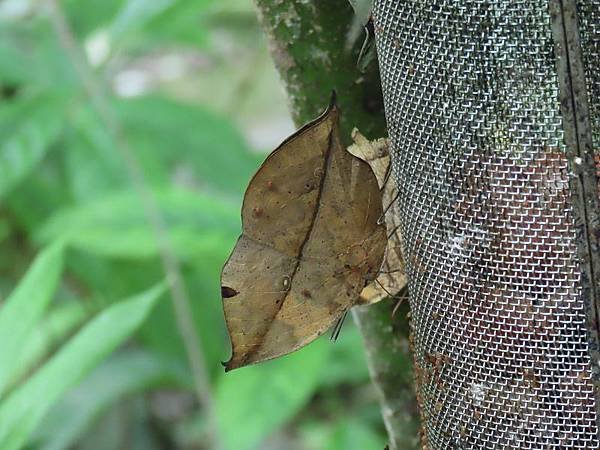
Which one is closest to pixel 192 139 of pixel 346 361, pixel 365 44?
pixel 346 361

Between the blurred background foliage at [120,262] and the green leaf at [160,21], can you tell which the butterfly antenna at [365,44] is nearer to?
the blurred background foliage at [120,262]

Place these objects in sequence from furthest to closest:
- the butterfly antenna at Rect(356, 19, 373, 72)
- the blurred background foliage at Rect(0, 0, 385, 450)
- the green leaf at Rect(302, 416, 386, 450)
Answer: the green leaf at Rect(302, 416, 386, 450), the blurred background foliage at Rect(0, 0, 385, 450), the butterfly antenna at Rect(356, 19, 373, 72)

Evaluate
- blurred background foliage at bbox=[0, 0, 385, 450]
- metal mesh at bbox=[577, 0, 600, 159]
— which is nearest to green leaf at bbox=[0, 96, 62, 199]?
blurred background foliage at bbox=[0, 0, 385, 450]

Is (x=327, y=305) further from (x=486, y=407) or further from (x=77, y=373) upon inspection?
(x=77, y=373)

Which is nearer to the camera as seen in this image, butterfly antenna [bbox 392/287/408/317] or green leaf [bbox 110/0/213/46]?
butterfly antenna [bbox 392/287/408/317]

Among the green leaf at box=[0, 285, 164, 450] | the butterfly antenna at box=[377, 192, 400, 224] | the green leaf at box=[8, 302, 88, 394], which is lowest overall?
the green leaf at box=[8, 302, 88, 394]

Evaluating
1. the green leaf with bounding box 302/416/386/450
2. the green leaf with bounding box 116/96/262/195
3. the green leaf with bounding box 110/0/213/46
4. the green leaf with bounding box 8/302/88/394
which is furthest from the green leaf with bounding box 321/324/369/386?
the green leaf with bounding box 110/0/213/46

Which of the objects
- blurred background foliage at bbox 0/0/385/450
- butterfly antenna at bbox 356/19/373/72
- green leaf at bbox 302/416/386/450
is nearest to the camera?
butterfly antenna at bbox 356/19/373/72

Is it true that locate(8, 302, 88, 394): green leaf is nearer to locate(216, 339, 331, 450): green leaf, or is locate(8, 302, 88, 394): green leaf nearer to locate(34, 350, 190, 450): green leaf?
locate(34, 350, 190, 450): green leaf

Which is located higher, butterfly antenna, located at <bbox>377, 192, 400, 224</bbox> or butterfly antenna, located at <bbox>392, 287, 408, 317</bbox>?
butterfly antenna, located at <bbox>377, 192, 400, 224</bbox>
